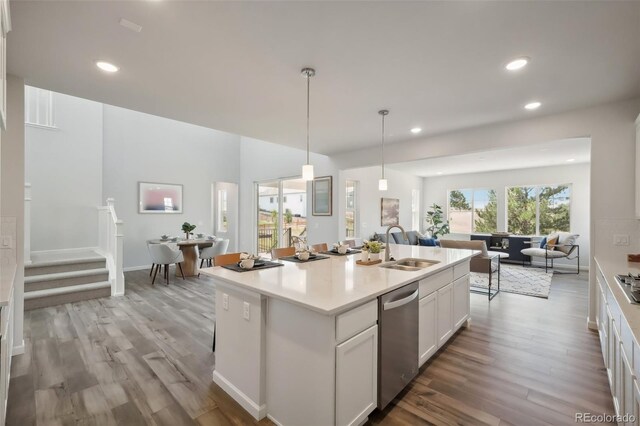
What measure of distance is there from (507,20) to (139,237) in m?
7.39

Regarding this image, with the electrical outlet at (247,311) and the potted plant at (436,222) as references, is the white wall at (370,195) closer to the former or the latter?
the potted plant at (436,222)

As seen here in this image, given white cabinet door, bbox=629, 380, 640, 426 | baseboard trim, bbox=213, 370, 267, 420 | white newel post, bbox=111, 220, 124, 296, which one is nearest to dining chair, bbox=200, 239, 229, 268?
white newel post, bbox=111, 220, 124, 296

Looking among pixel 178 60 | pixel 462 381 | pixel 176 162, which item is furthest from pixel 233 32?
pixel 176 162

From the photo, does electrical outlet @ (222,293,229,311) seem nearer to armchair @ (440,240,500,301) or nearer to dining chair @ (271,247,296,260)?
dining chair @ (271,247,296,260)

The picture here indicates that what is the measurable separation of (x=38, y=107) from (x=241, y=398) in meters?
6.36

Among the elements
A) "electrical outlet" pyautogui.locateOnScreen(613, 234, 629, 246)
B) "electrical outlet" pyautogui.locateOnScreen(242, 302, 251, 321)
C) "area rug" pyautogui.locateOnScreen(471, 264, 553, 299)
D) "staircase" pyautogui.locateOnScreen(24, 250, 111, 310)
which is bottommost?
"area rug" pyautogui.locateOnScreen(471, 264, 553, 299)

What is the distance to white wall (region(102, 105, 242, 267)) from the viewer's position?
21.1 feet

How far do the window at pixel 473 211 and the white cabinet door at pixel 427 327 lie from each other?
7.59 metres

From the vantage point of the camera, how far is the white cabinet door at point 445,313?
9.29ft

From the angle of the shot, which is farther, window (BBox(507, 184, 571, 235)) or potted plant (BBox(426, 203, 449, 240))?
potted plant (BBox(426, 203, 449, 240))

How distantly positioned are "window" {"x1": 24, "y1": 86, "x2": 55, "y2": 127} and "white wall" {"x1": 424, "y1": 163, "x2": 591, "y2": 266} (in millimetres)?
10030

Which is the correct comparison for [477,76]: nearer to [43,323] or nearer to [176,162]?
[43,323]

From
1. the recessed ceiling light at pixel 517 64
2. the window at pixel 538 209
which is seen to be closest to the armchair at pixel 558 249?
the window at pixel 538 209

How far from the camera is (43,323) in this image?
3609mm
